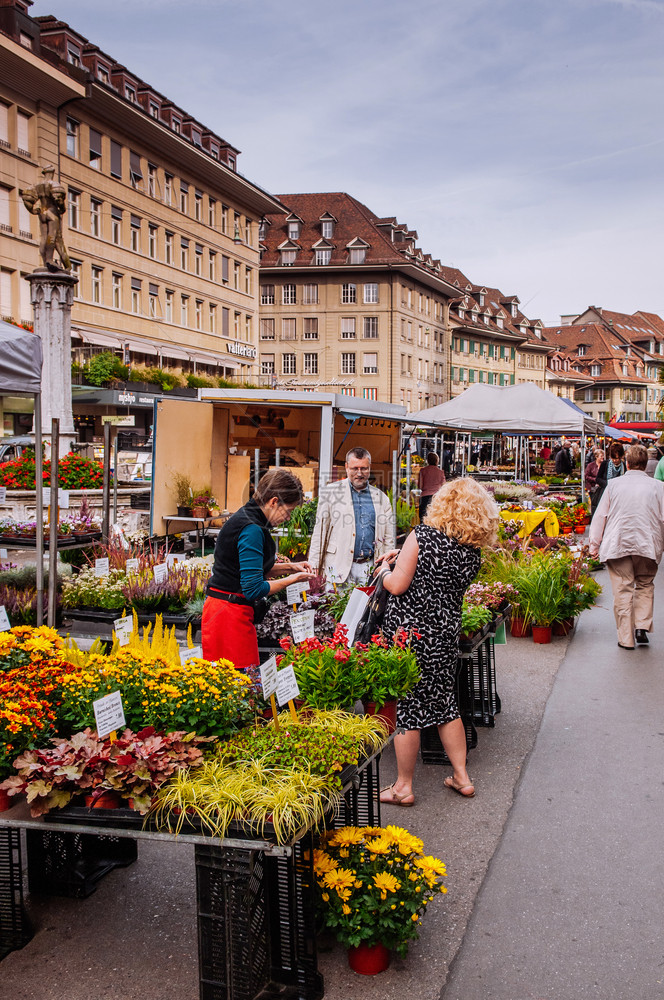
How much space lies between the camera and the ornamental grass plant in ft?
10.3

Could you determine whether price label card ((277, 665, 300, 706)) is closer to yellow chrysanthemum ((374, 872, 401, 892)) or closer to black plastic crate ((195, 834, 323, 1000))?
black plastic crate ((195, 834, 323, 1000))

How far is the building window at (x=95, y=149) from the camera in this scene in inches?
1420

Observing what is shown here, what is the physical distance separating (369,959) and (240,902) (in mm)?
687

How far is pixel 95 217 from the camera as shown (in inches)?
1433

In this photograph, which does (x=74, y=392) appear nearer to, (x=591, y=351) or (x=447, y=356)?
(x=447, y=356)

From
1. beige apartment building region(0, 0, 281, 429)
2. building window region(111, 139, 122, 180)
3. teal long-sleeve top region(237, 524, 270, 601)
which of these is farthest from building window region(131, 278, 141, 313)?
teal long-sleeve top region(237, 524, 270, 601)

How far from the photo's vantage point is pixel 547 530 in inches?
554

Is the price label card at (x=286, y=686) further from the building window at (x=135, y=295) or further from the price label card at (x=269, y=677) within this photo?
the building window at (x=135, y=295)

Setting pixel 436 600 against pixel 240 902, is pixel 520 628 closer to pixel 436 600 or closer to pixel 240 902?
pixel 436 600

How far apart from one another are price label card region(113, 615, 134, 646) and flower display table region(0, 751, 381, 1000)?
130 centimetres

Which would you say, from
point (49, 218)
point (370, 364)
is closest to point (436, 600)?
point (49, 218)

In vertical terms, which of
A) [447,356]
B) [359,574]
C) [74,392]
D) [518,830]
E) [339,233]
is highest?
[339,233]

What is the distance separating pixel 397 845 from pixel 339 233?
6469 centimetres

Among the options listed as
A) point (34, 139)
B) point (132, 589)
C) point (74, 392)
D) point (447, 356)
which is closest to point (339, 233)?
point (447, 356)
